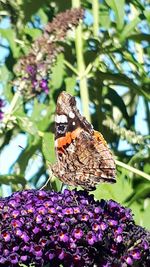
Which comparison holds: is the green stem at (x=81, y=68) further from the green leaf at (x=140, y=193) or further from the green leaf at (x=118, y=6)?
the green leaf at (x=140, y=193)

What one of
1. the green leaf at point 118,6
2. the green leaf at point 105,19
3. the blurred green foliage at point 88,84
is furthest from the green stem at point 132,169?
the green leaf at point 105,19

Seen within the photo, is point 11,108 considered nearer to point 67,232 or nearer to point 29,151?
point 29,151

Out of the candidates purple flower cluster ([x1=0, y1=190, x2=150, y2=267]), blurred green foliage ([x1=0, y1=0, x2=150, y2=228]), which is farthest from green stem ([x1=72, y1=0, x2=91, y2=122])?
purple flower cluster ([x1=0, y1=190, x2=150, y2=267])

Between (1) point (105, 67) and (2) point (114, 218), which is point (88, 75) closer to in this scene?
(1) point (105, 67)

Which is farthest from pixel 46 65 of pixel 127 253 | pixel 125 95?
pixel 125 95

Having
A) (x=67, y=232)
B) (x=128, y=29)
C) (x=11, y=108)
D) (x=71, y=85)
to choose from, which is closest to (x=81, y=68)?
(x=71, y=85)

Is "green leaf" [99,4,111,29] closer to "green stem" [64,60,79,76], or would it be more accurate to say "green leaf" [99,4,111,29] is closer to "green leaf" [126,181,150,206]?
"green stem" [64,60,79,76]
